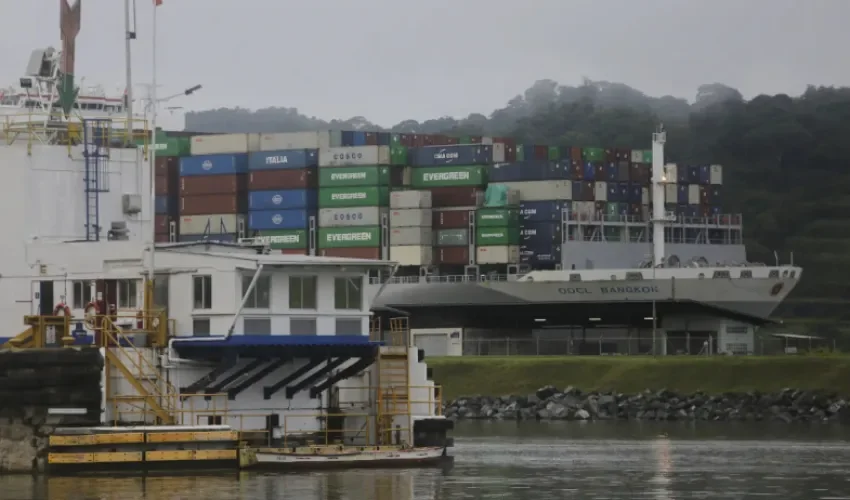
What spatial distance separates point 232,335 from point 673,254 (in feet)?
276

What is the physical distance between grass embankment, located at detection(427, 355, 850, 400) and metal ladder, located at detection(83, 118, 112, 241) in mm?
39551

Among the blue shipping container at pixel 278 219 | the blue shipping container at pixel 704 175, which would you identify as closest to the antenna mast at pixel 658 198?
the blue shipping container at pixel 704 175

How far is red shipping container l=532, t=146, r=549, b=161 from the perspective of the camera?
128125 millimetres

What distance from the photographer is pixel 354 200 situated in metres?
125

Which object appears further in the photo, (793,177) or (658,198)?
(793,177)

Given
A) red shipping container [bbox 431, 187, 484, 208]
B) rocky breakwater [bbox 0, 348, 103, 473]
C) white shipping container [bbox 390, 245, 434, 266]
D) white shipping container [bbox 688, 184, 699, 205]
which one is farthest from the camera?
white shipping container [bbox 688, 184, 699, 205]

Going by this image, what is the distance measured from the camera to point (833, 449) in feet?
188

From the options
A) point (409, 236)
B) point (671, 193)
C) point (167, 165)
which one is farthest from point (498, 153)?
point (167, 165)

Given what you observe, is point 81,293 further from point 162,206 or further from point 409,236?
point 162,206

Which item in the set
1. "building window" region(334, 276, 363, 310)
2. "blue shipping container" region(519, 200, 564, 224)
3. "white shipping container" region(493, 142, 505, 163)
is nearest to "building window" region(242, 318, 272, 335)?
"building window" region(334, 276, 363, 310)

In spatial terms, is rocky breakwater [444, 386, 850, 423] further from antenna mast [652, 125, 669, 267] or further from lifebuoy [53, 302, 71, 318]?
lifebuoy [53, 302, 71, 318]

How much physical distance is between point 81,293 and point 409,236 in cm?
7336

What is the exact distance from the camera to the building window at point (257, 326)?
45.8 meters

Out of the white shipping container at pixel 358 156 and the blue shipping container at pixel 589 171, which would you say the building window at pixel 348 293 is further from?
the blue shipping container at pixel 589 171
